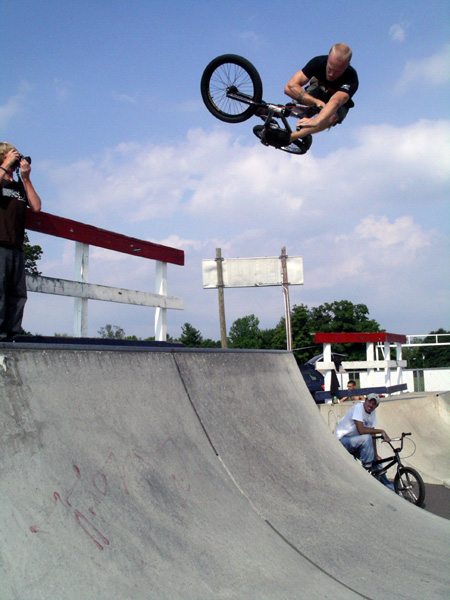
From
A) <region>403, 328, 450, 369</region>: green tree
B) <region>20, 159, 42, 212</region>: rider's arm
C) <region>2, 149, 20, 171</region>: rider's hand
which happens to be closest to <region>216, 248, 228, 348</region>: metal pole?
<region>20, 159, 42, 212</region>: rider's arm

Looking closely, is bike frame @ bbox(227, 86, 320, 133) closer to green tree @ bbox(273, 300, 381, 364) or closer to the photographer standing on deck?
the photographer standing on deck

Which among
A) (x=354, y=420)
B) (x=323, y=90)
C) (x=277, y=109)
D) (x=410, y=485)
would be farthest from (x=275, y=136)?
(x=410, y=485)

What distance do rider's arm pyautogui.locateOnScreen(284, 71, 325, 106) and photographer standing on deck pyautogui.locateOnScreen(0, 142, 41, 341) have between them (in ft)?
9.09

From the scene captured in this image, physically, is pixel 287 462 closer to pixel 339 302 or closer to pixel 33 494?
pixel 33 494

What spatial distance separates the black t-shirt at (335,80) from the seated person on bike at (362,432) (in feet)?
12.7

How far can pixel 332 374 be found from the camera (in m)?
11.0

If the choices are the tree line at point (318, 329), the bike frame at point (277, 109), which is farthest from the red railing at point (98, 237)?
the tree line at point (318, 329)

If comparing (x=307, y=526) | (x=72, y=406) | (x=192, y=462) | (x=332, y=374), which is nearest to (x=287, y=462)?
(x=307, y=526)

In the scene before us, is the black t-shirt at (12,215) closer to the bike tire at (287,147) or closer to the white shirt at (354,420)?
the bike tire at (287,147)

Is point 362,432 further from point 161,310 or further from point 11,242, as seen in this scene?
point 11,242

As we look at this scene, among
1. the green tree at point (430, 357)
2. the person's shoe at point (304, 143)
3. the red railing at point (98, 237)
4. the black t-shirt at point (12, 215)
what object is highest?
the green tree at point (430, 357)

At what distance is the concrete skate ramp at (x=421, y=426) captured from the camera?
28.6 feet

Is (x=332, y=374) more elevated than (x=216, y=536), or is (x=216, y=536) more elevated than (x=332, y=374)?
(x=332, y=374)

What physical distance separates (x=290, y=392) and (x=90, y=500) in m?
2.97
